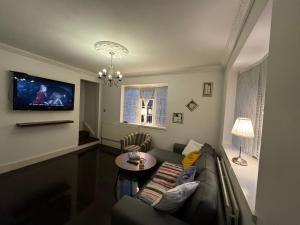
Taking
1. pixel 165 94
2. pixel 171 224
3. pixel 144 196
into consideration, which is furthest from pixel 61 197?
pixel 165 94

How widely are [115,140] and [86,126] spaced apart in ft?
5.03

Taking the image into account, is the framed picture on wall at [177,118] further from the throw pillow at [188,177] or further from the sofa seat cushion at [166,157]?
the throw pillow at [188,177]

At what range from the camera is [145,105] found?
4.54 m

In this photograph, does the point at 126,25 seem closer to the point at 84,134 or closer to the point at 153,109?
the point at 153,109

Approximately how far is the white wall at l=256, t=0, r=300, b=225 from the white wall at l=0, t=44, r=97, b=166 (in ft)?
13.1

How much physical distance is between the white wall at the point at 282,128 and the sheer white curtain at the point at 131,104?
3980mm

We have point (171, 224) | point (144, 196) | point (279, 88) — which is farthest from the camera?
point (144, 196)

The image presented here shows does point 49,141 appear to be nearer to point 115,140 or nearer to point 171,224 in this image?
point 115,140

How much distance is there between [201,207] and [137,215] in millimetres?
602

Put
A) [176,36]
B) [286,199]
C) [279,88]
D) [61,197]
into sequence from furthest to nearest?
1. [61,197]
2. [176,36]
3. [279,88]
4. [286,199]

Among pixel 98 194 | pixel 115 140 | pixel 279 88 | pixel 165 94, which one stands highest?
pixel 165 94

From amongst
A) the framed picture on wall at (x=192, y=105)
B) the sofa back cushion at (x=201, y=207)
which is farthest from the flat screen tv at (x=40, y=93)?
the sofa back cushion at (x=201, y=207)

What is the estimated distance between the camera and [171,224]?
1239 millimetres

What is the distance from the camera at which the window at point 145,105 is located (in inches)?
165
